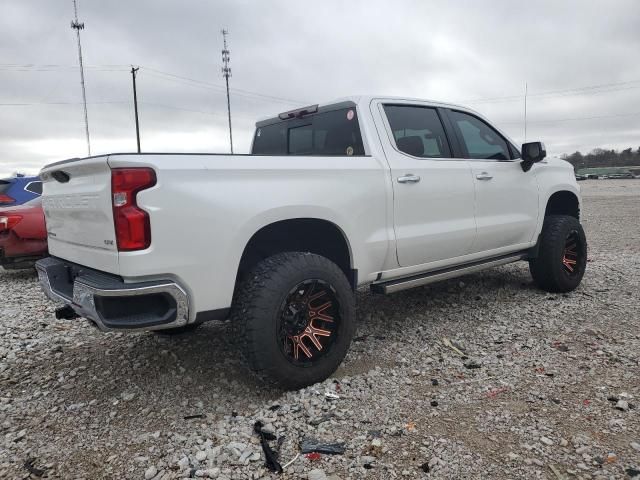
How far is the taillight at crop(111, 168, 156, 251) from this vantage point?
2457 millimetres

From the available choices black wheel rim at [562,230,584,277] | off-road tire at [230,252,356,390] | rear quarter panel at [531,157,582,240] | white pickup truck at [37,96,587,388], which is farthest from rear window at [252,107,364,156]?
black wheel rim at [562,230,584,277]

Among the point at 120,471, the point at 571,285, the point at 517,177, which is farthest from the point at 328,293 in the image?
the point at 571,285

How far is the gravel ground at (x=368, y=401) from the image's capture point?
7.77ft

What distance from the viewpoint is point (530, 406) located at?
2811 mm

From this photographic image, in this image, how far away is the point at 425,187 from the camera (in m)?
3.74

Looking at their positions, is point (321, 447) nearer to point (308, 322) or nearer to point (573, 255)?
point (308, 322)

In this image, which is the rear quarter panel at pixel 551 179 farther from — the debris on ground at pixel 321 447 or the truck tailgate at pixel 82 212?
the truck tailgate at pixel 82 212

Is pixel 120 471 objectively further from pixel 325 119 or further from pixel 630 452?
pixel 325 119

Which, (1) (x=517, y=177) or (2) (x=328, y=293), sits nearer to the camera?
(2) (x=328, y=293)

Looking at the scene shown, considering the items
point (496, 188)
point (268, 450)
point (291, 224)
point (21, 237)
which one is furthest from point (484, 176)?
point (21, 237)

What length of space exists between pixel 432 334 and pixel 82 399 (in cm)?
267

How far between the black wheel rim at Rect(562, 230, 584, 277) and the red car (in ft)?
21.7

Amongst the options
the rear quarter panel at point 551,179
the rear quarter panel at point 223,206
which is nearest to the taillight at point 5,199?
the rear quarter panel at point 223,206

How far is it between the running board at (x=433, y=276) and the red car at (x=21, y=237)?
17.4 ft
